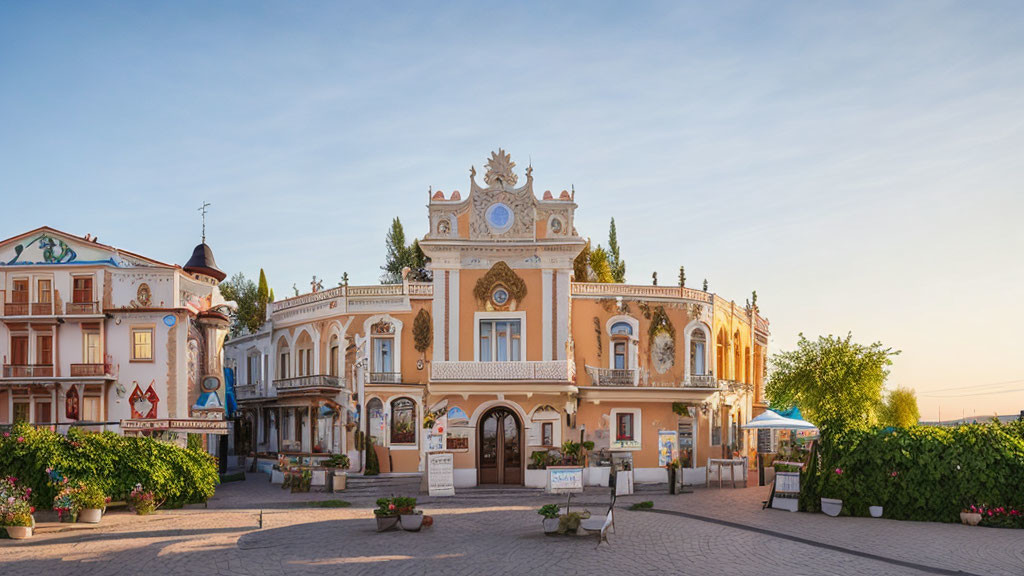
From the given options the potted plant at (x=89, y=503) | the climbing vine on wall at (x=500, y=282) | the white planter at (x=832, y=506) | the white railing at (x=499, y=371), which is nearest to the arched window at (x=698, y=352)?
the white railing at (x=499, y=371)

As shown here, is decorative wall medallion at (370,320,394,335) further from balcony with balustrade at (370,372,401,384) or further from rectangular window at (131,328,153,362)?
rectangular window at (131,328,153,362)

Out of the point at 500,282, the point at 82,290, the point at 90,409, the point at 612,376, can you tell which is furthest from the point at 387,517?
the point at 82,290

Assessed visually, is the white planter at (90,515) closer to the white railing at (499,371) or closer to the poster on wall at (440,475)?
the poster on wall at (440,475)

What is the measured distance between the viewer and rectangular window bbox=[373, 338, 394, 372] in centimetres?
3472

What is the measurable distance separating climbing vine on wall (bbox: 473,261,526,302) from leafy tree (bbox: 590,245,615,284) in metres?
18.4

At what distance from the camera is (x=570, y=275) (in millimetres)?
33500

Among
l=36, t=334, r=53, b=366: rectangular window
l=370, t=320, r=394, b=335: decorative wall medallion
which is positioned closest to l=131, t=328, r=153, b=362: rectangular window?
l=36, t=334, r=53, b=366: rectangular window

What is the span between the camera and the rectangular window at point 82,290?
34531mm

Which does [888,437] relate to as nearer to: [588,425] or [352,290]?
[588,425]

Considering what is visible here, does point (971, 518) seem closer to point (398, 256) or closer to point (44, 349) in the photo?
point (44, 349)

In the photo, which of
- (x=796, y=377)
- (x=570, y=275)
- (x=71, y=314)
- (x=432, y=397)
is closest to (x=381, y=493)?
(x=432, y=397)

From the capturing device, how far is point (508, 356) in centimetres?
3353

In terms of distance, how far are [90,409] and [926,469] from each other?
91.7 ft

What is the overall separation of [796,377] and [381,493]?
21.9 meters
